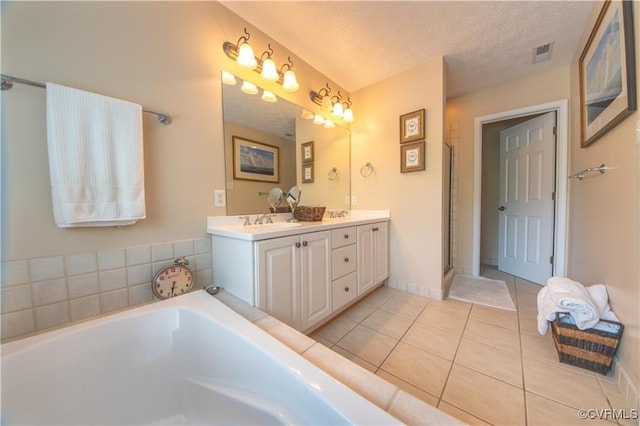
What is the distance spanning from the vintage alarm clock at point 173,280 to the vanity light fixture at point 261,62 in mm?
1394

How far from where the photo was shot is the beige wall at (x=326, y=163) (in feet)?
7.04

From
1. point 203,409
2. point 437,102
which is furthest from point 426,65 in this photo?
point 203,409

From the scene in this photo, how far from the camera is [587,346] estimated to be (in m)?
1.22

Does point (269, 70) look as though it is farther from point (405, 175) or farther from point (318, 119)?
point (405, 175)

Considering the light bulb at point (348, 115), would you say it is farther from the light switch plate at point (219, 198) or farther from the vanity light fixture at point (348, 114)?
the light switch plate at point (219, 198)

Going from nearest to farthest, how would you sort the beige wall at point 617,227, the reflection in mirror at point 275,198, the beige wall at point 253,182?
1. the beige wall at point 617,227
2. the beige wall at point 253,182
3. the reflection in mirror at point 275,198

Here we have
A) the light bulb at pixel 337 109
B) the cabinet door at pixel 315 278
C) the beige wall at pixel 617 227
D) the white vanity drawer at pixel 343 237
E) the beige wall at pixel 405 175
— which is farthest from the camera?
the light bulb at pixel 337 109

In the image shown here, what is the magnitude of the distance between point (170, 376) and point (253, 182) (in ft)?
4.05

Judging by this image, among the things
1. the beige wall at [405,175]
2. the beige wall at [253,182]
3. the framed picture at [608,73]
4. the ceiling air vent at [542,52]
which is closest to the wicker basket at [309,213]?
the beige wall at [253,182]

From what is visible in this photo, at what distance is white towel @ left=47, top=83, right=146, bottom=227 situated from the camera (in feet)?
3.07

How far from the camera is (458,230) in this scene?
290 centimetres

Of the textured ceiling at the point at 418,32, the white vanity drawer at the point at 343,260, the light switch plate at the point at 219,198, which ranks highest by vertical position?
the textured ceiling at the point at 418,32

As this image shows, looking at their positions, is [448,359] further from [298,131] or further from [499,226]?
[499,226]

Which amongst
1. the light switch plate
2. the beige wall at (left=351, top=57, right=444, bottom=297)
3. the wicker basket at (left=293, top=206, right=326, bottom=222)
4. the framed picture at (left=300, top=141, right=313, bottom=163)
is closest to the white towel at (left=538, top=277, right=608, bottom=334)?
the beige wall at (left=351, top=57, right=444, bottom=297)
